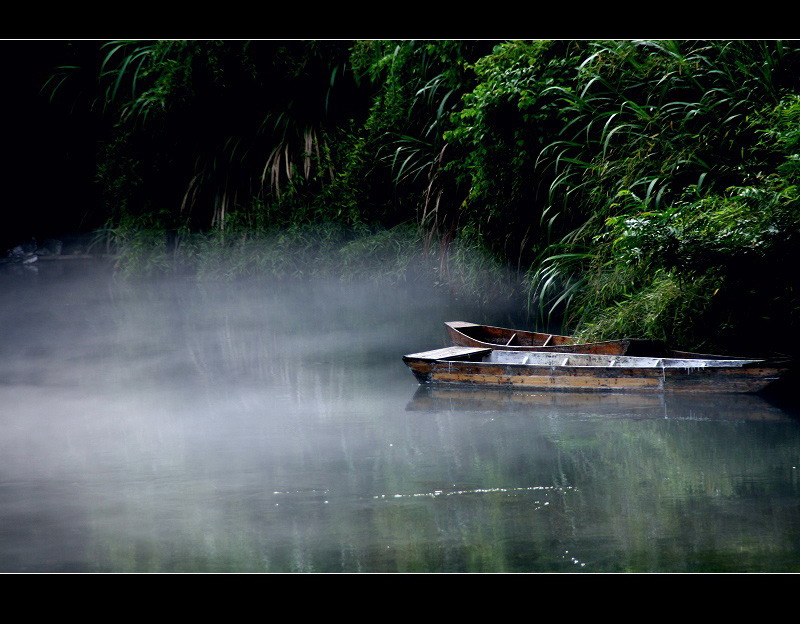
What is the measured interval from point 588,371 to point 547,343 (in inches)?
23.2

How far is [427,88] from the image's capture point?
7.94m

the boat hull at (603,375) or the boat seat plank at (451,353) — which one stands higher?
the boat hull at (603,375)

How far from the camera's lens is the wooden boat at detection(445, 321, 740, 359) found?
5016 mm

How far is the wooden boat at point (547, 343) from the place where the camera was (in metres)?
5.02

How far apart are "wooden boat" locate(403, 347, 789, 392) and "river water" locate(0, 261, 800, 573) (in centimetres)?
9

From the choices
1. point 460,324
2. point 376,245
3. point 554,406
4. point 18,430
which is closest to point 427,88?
point 376,245

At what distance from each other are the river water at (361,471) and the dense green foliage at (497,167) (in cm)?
76

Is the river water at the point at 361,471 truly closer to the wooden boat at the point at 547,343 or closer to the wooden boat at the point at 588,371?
the wooden boat at the point at 588,371

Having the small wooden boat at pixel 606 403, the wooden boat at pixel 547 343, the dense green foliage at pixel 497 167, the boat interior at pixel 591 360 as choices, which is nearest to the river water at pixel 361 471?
the small wooden boat at pixel 606 403

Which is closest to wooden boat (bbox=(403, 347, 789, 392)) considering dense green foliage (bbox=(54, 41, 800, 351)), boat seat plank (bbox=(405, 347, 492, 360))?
boat seat plank (bbox=(405, 347, 492, 360))

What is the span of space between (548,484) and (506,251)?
3720 mm

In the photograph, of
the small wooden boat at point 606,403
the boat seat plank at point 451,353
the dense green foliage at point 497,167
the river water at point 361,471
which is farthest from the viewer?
the boat seat plank at point 451,353

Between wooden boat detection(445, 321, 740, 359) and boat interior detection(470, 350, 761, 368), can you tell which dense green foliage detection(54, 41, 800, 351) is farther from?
boat interior detection(470, 350, 761, 368)

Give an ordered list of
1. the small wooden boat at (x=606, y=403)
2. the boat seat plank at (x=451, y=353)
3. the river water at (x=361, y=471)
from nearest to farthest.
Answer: the river water at (x=361, y=471) < the small wooden boat at (x=606, y=403) < the boat seat plank at (x=451, y=353)
